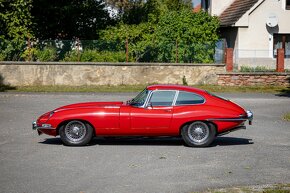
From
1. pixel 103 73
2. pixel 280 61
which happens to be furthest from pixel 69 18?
pixel 280 61

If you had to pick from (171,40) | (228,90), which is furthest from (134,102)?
(171,40)

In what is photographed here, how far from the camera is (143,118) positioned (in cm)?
1232

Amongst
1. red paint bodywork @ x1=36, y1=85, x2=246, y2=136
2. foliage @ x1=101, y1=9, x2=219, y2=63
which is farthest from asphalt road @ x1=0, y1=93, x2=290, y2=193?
foliage @ x1=101, y1=9, x2=219, y2=63

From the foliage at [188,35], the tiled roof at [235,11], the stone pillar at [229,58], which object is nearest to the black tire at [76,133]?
the foliage at [188,35]

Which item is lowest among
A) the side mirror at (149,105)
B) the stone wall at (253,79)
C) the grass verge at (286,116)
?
the grass verge at (286,116)

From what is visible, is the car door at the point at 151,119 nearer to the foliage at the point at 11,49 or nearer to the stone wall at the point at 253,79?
the stone wall at the point at 253,79

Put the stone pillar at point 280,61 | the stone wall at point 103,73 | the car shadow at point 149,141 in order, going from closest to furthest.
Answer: the car shadow at point 149,141 < the stone wall at point 103,73 < the stone pillar at point 280,61

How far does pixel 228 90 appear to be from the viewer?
1078 inches

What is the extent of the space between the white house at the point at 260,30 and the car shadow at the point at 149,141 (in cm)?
1877

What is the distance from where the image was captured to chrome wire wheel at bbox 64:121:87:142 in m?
12.4

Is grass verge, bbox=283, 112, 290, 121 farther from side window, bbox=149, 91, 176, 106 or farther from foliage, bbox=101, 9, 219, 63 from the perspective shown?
foliage, bbox=101, 9, 219, 63

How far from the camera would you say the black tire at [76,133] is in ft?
40.5

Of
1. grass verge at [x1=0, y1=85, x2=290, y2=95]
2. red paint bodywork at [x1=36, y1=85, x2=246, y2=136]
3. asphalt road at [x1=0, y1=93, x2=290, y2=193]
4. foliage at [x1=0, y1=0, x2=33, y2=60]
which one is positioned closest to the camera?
asphalt road at [x1=0, y1=93, x2=290, y2=193]

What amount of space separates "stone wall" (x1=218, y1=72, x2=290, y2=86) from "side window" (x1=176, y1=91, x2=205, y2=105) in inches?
644
